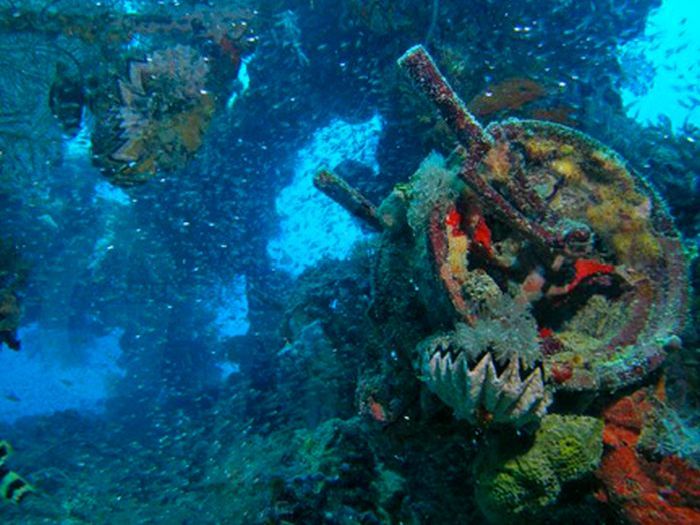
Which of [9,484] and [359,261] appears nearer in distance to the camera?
[9,484]

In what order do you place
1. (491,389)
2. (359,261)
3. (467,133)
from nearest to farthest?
(491,389) < (467,133) < (359,261)

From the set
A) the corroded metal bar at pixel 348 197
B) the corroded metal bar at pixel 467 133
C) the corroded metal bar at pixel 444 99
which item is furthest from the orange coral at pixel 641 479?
the corroded metal bar at pixel 348 197

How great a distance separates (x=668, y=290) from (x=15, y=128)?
485 inches

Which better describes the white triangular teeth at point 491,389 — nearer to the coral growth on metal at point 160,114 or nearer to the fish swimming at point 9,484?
the fish swimming at point 9,484

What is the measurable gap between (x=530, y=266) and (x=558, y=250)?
35 cm

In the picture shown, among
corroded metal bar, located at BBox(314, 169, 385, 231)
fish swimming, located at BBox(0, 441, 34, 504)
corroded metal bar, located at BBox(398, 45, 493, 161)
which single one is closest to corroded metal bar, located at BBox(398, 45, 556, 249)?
corroded metal bar, located at BBox(398, 45, 493, 161)

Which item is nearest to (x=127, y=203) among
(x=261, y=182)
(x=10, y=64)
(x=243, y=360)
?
(x=261, y=182)

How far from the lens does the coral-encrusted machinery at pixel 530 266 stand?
2496 millimetres

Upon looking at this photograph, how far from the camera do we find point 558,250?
3031 millimetres

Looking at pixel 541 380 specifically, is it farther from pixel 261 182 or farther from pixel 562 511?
pixel 261 182

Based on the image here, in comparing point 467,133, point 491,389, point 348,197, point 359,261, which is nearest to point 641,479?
point 491,389

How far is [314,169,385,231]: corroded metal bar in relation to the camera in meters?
4.98

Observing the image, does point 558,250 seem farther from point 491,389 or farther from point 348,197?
point 348,197

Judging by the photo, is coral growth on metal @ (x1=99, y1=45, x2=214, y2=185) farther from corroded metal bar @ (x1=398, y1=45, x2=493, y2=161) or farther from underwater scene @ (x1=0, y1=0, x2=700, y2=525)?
corroded metal bar @ (x1=398, y1=45, x2=493, y2=161)
